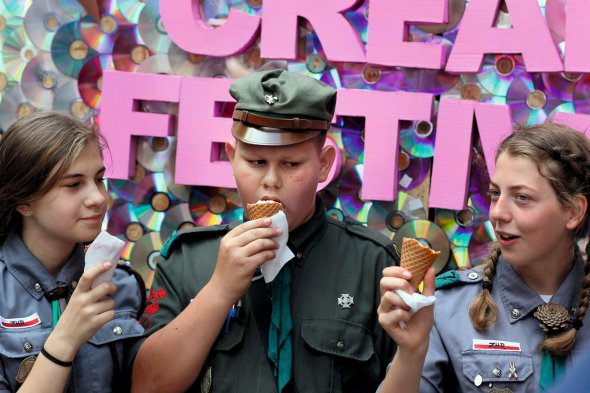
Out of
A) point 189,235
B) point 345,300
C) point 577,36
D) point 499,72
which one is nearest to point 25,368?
point 189,235

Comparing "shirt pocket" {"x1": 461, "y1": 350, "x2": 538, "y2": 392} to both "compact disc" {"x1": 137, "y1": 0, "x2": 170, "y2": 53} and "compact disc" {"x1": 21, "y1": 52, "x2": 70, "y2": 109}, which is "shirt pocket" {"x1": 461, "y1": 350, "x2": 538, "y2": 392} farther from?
"compact disc" {"x1": 21, "y1": 52, "x2": 70, "y2": 109}

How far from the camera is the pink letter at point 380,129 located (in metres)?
3.88

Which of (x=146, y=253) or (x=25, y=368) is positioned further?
(x=146, y=253)

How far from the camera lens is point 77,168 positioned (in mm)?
2748

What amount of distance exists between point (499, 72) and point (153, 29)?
5.74 ft

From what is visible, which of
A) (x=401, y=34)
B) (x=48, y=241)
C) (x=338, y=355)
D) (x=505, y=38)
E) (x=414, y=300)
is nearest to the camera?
(x=414, y=300)

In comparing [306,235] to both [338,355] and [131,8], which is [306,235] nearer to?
[338,355]

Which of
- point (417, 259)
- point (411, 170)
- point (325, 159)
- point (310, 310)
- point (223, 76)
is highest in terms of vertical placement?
point (223, 76)

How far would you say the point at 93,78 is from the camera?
14.2 ft

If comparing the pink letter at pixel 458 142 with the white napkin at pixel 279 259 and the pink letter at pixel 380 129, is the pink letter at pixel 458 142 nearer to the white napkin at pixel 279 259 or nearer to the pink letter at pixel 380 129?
the pink letter at pixel 380 129

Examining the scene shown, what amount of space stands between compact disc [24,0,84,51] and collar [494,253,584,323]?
2.77 m

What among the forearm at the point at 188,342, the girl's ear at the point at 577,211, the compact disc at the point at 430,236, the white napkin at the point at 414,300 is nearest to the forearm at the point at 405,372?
the white napkin at the point at 414,300

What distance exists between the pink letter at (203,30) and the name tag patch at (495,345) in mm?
2028

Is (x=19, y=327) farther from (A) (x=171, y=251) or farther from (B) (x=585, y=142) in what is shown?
(B) (x=585, y=142)
